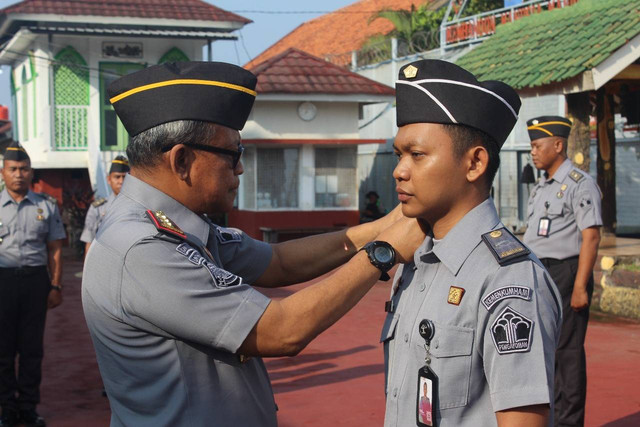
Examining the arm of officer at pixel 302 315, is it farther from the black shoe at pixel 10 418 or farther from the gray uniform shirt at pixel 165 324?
the black shoe at pixel 10 418

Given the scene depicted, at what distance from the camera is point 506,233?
7.92 feet

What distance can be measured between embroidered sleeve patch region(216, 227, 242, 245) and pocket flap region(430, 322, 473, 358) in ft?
2.93

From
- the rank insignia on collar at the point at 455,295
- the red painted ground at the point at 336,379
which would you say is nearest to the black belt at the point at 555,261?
the red painted ground at the point at 336,379

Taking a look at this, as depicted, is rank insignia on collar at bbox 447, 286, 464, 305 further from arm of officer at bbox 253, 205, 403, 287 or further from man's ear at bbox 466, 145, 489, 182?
arm of officer at bbox 253, 205, 403, 287

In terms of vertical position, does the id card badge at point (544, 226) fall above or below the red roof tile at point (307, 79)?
below

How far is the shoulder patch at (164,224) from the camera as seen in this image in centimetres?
231

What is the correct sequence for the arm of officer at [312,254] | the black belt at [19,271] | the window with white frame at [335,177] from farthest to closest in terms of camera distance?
the window with white frame at [335,177] < the black belt at [19,271] < the arm of officer at [312,254]

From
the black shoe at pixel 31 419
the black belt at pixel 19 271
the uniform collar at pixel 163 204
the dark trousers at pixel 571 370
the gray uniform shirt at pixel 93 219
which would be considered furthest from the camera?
the gray uniform shirt at pixel 93 219

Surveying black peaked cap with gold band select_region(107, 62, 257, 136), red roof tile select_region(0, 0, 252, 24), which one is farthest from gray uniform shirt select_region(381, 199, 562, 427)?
red roof tile select_region(0, 0, 252, 24)

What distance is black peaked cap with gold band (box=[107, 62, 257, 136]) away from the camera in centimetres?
239

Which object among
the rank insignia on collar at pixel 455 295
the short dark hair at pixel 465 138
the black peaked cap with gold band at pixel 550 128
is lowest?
the rank insignia on collar at pixel 455 295

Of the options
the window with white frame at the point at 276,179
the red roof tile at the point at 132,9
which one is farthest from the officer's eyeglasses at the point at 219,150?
the red roof tile at the point at 132,9

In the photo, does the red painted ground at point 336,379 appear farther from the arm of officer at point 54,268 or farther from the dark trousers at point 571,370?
the arm of officer at point 54,268

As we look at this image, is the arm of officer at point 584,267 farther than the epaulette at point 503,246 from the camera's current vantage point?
Yes
